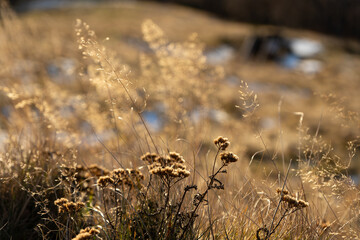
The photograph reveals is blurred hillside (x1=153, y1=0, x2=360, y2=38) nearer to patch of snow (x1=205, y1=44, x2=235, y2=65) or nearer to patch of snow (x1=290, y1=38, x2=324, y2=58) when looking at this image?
patch of snow (x1=290, y1=38, x2=324, y2=58)

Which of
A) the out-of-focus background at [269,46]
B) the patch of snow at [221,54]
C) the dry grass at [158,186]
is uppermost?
the dry grass at [158,186]

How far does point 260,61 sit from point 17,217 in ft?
52.1

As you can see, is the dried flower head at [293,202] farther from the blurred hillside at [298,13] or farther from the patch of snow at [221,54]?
the blurred hillside at [298,13]

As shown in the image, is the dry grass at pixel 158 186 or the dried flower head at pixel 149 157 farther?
the dried flower head at pixel 149 157

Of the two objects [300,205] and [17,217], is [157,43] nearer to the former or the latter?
[17,217]

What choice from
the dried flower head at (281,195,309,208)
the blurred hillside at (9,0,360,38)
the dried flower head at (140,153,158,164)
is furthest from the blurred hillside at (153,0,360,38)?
the dried flower head at (281,195,309,208)

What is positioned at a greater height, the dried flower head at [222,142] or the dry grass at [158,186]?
the dried flower head at [222,142]

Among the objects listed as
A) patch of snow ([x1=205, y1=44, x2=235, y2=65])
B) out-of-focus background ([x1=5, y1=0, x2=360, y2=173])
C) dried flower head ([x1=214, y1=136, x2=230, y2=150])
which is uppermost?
dried flower head ([x1=214, y1=136, x2=230, y2=150])

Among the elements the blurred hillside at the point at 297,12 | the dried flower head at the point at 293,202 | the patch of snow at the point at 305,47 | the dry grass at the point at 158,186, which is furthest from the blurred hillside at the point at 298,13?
the dried flower head at the point at 293,202

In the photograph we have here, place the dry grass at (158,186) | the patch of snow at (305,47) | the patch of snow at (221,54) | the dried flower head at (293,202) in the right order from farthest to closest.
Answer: the patch of snow at (305,47), the patch of snow at (221,54), the dry grass at (158,186), the dried flower head at (293,202)

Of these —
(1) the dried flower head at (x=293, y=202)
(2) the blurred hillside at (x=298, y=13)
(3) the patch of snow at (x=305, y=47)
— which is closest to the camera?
(1) the dried flower head at (x=293, y=202)

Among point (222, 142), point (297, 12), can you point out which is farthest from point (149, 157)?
point (297, 12)

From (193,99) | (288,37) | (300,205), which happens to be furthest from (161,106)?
(288,37)

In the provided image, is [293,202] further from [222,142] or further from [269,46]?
[269,46]
